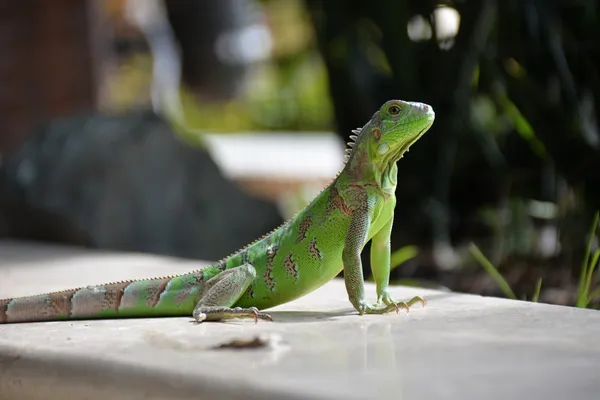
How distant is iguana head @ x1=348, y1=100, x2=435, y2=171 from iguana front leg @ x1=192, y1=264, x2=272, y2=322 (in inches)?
19.0

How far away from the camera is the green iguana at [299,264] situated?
2951 millimetres

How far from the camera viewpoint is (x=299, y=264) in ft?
9.92

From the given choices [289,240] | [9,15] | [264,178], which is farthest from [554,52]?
[9,15]

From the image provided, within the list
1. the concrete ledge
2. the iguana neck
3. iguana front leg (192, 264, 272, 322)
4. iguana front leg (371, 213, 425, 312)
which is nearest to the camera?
the concrete ledge

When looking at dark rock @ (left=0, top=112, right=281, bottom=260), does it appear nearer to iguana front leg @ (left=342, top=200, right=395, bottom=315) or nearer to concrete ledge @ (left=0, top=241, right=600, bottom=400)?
concrete ledge @ (left=0, top=241, right=600, bottom=400)

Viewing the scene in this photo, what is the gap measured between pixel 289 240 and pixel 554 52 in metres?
2.18

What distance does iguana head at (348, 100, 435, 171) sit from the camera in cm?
293

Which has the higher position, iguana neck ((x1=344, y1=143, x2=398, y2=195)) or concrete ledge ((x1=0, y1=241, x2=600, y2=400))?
iguana neck ((x1=344, y1=143, x2=398, y2=195))

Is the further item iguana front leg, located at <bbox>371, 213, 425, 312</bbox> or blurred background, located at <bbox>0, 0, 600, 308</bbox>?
blurred background, located at <bbox>0, 0, 600, 308</bbox>

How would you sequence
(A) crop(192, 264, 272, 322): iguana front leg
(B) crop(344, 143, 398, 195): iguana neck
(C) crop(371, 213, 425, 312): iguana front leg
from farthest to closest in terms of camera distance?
1. (C) crop(371, 213, 425, 312): iguana front leg
2. (B) crop(344, 143, 398, 195): iguana neck
3. (A) crop(192, 264, 272, 322): iguana front leg

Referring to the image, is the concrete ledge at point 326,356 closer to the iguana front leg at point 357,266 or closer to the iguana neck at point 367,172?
the iguana front leg at point 357,266

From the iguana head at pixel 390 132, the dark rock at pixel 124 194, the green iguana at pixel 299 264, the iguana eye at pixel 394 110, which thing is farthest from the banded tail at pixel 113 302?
the dark rock at pixel 124 194

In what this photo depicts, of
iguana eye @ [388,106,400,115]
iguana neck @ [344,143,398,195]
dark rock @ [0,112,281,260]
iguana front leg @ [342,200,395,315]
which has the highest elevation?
iguana eye @ [388,106,400,115]

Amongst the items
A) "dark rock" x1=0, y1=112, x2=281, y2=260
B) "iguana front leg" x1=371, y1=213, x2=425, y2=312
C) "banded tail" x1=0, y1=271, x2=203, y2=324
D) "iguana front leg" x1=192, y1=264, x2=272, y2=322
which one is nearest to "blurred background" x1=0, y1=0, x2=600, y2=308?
"dark rock" x1=0, y1=112, x2=281, y2=260
